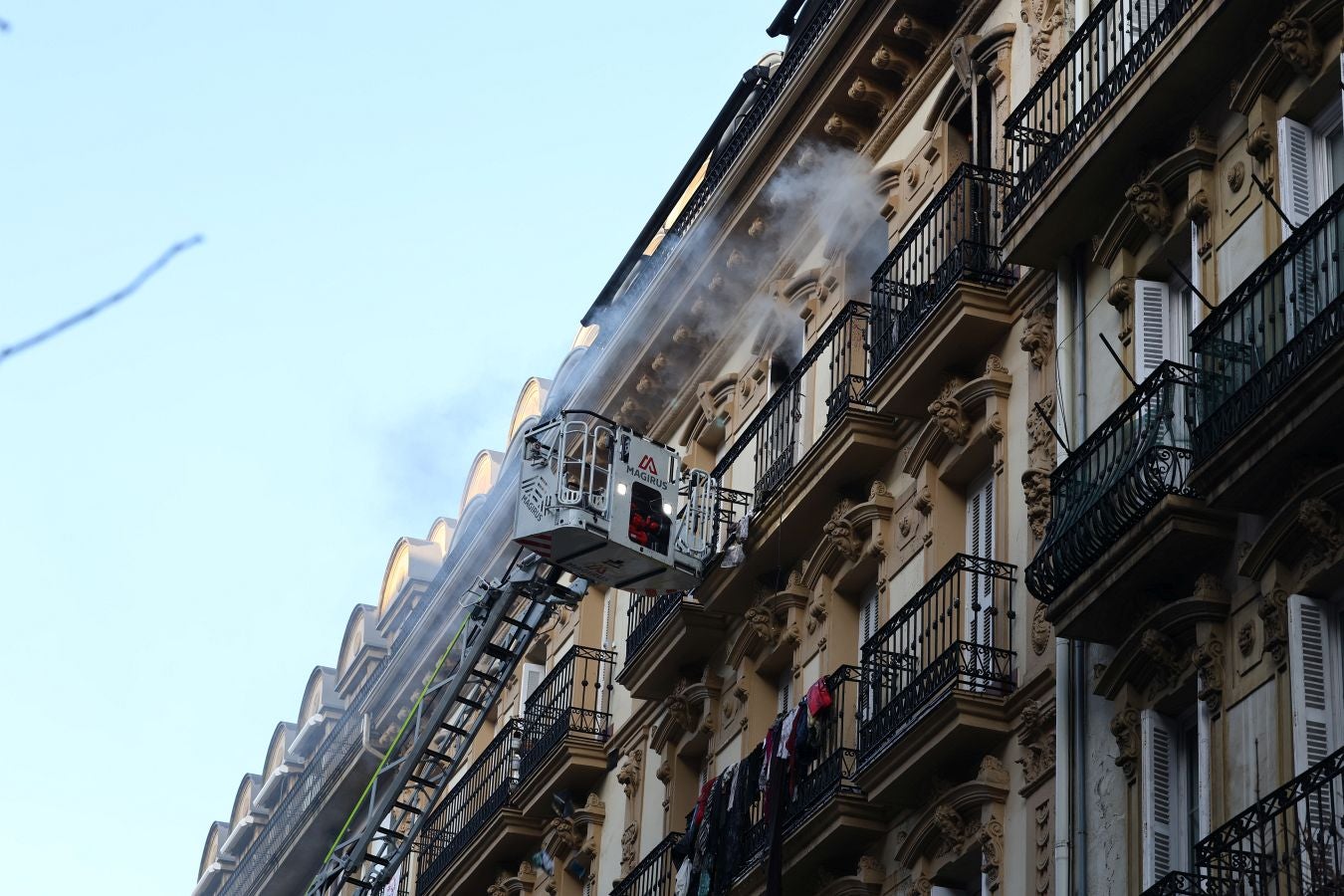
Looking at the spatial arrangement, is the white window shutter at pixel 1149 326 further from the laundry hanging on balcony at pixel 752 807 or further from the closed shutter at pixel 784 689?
the closed shutter at pixel 784 689

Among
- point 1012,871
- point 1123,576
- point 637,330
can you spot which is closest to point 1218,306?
point 1123,576

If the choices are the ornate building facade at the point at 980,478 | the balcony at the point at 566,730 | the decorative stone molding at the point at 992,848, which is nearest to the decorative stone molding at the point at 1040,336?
the ornate building facade at the point at 980,478

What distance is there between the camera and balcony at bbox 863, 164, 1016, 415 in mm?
20734

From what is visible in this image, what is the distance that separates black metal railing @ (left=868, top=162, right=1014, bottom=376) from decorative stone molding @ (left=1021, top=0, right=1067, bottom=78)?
1.10 metres

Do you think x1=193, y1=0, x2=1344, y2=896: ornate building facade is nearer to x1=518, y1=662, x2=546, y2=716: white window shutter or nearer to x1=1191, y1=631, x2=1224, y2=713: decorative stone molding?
x1=1191, y1=631, x2=1224, y2=713: decorative stone molding

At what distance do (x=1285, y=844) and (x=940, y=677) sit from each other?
601cm

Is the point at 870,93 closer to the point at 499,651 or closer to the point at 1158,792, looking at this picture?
the point at 499,651

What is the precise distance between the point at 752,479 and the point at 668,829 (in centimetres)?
384

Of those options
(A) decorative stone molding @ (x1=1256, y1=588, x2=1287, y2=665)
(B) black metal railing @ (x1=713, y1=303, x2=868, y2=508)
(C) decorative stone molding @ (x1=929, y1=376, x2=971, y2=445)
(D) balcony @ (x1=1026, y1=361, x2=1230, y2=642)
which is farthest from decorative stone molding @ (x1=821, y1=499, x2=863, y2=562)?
(A) decorative stone molding @ (x1=1256, y1=588, x2=1287, y2=665)

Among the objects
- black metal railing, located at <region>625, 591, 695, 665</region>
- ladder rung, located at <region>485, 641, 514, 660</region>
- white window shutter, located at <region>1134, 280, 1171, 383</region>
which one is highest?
ladder rung, located at <region>485, 641, 514, 660</region>

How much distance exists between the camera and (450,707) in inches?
1212

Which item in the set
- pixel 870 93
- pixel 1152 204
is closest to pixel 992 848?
pixel 1152 204

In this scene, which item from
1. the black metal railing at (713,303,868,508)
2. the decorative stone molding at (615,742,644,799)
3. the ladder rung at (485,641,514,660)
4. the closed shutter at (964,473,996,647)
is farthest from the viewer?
the ladder rung at (485,641,514,660)

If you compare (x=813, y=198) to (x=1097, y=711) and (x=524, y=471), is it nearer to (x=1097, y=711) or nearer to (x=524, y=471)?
(x=524, y=471)
